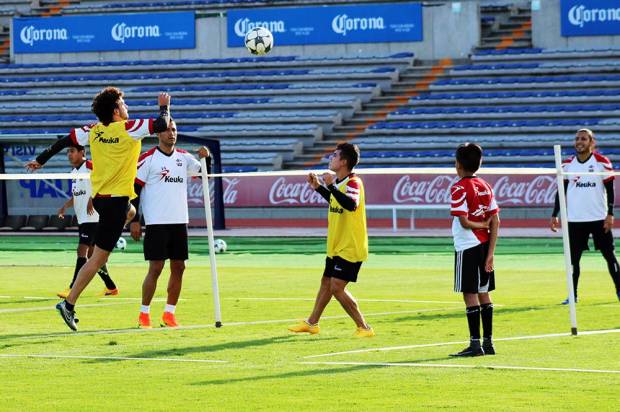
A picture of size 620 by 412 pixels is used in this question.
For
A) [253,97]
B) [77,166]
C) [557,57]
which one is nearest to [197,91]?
[253,97]

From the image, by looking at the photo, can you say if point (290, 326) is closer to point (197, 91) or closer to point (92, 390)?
point (92, 390)

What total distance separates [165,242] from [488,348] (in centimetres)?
391

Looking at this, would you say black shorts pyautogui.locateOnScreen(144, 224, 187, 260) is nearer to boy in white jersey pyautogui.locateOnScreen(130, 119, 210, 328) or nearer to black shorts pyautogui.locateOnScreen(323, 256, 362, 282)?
boy in white jersey pyautogui.locateOnScreen(130, 119, 210, 328)

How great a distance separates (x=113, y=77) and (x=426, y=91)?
464 inches

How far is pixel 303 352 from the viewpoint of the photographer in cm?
1142

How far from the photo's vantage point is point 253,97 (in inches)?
1770

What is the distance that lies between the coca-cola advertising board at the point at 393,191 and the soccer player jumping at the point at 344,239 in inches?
873

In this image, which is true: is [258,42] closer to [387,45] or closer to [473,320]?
[387,45]

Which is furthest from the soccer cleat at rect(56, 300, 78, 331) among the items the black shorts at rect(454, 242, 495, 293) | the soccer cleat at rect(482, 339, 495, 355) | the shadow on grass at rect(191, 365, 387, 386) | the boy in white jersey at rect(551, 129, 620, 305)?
the boy in white jersey at rect(551, 129, 620, 305)

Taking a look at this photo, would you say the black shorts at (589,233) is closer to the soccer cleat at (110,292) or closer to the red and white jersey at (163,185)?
the red and white jersey at (163,185)

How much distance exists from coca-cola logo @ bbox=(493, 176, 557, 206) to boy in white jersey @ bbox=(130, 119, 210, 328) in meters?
22.6

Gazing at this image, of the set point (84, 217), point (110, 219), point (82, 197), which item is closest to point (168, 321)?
point (110, 219)

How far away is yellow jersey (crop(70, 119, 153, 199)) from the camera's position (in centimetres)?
1325

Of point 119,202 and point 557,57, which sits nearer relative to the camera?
point 119,202
